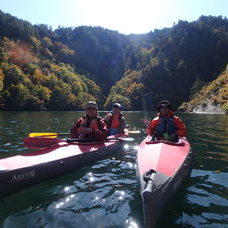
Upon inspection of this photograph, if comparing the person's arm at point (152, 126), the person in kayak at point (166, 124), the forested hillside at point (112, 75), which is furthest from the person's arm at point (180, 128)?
the forested hillside at point (112, 75)

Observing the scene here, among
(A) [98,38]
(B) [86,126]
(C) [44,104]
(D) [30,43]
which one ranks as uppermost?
(A) [98,38]

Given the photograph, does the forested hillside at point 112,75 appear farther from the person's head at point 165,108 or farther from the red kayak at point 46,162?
the person's head at point 165,108

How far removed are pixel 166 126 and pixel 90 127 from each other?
9.54 feet

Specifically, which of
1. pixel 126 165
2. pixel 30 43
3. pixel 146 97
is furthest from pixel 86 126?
pixel 30 43

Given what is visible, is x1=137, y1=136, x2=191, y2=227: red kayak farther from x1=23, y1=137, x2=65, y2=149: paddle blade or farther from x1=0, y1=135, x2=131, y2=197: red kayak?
x1=23, y1=137, x2=65, y2=149: paddle blade

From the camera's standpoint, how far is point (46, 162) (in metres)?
7.34

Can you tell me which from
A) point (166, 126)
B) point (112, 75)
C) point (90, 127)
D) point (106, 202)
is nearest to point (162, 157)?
point (106, 202)

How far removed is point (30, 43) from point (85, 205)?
447 feet

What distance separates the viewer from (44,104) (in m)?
75.6

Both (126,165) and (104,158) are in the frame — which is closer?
(126,165)

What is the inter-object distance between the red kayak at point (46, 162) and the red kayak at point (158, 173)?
2.25 meters

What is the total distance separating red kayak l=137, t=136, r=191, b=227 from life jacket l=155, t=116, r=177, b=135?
1.34 metres

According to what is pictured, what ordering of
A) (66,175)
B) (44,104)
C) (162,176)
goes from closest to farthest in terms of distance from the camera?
(162,176), (66,175), (44,104)

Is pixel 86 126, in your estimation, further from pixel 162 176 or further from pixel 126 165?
pixel 162 176
